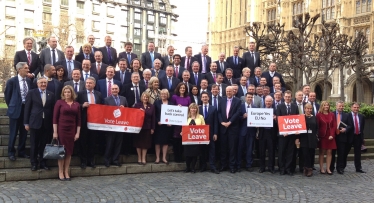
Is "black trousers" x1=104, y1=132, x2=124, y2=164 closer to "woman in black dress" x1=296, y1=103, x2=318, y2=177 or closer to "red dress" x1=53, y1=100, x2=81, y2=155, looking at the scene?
"red dress" x1=53, y1=100, x2=81, y2=155

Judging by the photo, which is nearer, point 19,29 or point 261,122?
point 261,122

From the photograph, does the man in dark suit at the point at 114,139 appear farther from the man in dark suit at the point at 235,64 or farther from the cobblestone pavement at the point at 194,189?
the man in dark suit at the point at 235,64

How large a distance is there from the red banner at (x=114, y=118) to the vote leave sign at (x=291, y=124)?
3656mm

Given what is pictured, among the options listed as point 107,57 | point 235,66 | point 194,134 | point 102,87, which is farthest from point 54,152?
point 235,66

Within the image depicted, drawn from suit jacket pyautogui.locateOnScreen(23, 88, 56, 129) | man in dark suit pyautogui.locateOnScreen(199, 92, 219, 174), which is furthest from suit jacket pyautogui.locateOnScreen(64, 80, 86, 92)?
man in dark suit pyautogui.locateOnScreen(199, 92, 219, 174)

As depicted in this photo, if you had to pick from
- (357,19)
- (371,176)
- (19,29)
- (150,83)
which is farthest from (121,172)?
(19,29)

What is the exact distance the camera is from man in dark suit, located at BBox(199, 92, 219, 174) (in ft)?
34.4

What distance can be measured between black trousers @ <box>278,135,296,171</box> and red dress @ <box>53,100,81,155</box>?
5.36 metres

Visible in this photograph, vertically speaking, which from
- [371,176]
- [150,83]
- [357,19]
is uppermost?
[357,19]

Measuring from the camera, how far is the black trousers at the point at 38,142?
8828 millimetres

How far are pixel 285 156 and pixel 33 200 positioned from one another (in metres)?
6.52

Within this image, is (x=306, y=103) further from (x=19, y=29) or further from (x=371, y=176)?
(x=19, y=29)

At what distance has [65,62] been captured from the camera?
1080 centimetres

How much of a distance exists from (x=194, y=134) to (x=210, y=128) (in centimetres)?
56
